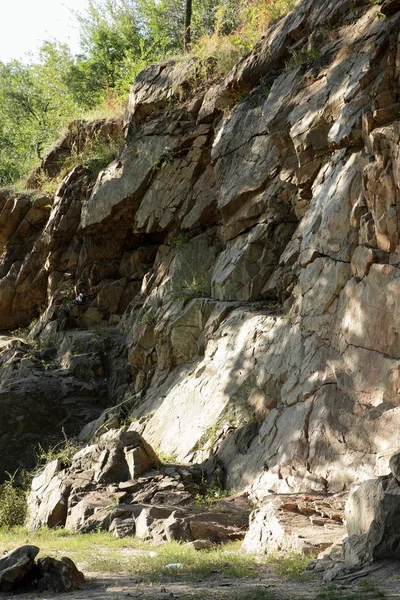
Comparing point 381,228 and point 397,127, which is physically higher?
point 397,127

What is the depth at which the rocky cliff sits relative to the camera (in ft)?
32.1

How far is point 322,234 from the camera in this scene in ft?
36.9

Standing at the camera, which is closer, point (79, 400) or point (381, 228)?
point (381, 228)

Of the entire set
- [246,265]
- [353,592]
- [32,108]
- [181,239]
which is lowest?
[353,592]

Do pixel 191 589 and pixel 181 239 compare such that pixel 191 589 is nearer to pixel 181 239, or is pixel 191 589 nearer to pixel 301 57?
pixel 301 57

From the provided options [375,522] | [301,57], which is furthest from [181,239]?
[375,522]

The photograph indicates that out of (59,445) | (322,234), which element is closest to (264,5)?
(322,234)

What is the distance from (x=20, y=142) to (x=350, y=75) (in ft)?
70.1

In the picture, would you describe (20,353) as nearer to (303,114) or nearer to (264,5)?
(303,114)

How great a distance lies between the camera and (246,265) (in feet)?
45.8

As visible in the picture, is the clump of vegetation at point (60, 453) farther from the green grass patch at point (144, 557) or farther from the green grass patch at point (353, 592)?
the green grass patch at point (353, 592)

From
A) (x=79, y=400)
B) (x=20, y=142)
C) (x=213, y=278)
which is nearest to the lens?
(x=213, y=278)

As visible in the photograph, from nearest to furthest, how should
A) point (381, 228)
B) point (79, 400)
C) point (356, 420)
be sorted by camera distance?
point (356, 420)
point (381, 228)
point (79, 400)

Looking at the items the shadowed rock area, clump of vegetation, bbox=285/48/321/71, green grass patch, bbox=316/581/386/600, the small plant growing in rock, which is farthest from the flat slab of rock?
the small plant growing in rock
